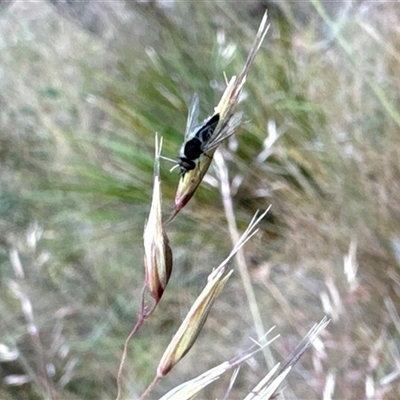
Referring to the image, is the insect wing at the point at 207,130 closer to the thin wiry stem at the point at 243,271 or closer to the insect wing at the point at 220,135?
the insect wing at the point at 220,135

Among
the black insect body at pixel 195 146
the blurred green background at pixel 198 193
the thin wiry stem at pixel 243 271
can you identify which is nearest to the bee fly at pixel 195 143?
the black insect body at pixel 195 146

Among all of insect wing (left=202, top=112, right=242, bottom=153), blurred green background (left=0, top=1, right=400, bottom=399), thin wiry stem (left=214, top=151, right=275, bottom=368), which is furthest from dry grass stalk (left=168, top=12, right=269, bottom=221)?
blurred green background (left=0, top=1, right=400, bottom=399)

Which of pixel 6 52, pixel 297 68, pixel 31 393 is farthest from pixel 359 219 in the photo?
pixel 6 52

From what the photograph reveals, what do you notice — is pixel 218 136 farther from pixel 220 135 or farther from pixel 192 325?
pixel 192 325

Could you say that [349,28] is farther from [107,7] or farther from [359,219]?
[107,7]

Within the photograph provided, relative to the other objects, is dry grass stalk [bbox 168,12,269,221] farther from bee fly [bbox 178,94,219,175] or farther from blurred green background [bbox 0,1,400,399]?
blurred green background [bbox 0,1,400,399]

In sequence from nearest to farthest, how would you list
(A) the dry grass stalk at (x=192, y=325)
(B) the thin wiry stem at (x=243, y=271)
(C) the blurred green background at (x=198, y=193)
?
(A) the dry grass stalk at (x=192, y=325) < (B) the thin wiry stem at (x=243, y=271) < (C) the blurred green background at (x=198, y=193)
